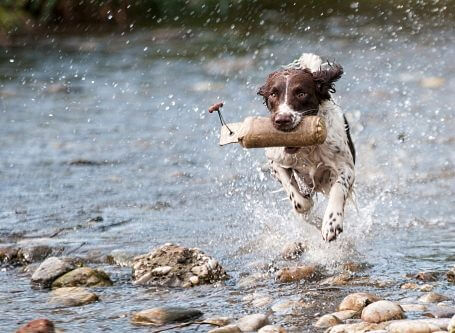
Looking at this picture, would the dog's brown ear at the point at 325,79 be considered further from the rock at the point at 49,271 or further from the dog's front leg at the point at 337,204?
the rock at the point at 49,271

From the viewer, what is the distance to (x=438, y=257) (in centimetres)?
590

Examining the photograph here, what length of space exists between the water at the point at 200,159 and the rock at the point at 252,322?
13cm

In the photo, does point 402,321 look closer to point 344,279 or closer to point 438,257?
point 344,279

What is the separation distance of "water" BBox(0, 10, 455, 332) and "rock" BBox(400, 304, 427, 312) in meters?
0.32

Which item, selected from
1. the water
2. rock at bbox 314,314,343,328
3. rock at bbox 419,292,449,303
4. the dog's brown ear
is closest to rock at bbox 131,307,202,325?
the water

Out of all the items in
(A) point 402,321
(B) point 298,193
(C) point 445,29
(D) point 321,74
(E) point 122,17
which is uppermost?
(E) point 122,17

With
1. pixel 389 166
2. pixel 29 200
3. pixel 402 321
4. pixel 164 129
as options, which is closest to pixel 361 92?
pixel 164 129

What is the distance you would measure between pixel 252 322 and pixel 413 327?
27.6 inches

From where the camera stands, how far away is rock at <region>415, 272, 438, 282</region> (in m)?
5.37

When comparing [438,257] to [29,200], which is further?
[29,200]

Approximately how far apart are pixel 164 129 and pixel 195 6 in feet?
19.2

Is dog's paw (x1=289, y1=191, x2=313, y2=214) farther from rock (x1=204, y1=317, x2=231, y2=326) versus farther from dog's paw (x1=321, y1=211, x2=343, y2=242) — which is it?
rock (x1=204, y1=317, x2=231, y2=326)

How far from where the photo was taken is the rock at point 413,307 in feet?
15.6

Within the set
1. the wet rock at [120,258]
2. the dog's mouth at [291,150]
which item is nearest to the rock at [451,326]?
the dog's mouth at [291,150]
